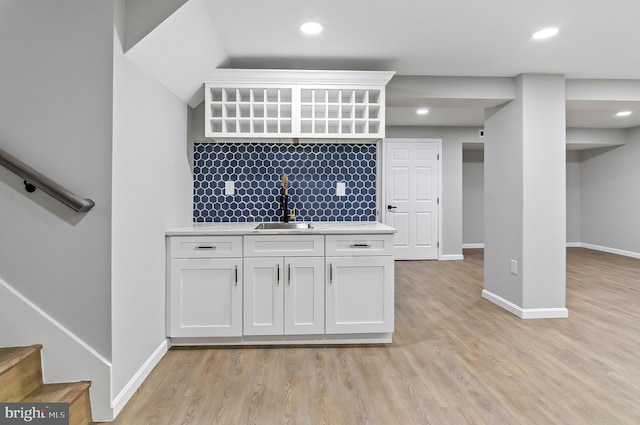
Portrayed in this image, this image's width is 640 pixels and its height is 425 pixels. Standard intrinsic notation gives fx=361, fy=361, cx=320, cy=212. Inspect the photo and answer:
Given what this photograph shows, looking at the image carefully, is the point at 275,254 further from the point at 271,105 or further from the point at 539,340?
the point at 539,340

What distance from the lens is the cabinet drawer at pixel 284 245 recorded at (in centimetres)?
273

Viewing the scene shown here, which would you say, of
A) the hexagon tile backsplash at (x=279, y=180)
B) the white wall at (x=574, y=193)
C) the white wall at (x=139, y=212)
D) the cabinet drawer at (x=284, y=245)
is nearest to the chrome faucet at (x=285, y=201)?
the hexagon tile backsplash at (x=279, y=180)

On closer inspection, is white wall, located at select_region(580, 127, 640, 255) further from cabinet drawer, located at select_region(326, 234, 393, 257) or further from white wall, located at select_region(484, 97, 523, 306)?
cabinet drawer, located at select_region(326, 234, 393, 257)

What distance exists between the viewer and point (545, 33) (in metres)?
2.64

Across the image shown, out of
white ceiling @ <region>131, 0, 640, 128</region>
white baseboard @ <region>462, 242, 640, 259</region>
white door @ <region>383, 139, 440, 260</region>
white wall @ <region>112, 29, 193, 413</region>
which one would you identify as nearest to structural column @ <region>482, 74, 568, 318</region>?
white ceiling @ <region>131, 0, 640, 128</region>

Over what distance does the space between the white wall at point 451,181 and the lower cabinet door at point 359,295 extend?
4.07 metres

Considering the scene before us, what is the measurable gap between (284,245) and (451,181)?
4.75m

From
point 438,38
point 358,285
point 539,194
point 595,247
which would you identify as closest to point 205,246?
point 358,285

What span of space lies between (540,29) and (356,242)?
202 centimetres

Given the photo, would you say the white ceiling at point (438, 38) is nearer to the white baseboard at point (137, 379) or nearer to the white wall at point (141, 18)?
the white wall at point (141, 18)

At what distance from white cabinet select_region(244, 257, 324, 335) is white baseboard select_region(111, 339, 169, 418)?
60 cm

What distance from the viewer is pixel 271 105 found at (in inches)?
124

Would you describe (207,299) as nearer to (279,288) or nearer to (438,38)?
(279,288)

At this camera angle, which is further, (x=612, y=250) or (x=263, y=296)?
(x=612, y=250)
